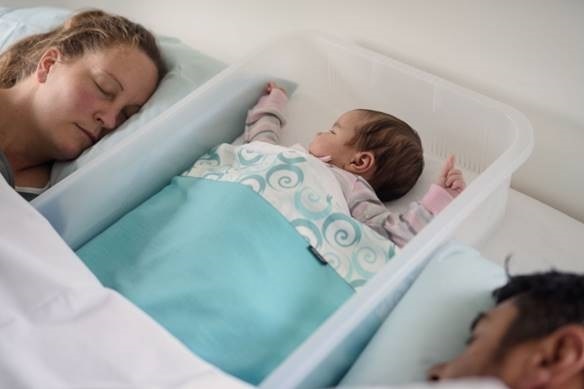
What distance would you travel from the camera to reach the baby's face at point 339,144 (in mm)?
1097

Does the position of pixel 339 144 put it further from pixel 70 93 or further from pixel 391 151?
pixel 70 93

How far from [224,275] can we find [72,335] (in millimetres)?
233

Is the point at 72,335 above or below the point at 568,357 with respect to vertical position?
below

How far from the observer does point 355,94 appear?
124 centimetres

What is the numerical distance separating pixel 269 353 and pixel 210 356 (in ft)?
0.24

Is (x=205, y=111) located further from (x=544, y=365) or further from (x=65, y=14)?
(x=544, y=365)

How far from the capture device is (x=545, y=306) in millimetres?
632

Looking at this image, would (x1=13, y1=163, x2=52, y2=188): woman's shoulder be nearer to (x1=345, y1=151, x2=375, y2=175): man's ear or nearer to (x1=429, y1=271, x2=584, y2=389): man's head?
(x1=345, y1=151, x2=375, y2=175): man's ear

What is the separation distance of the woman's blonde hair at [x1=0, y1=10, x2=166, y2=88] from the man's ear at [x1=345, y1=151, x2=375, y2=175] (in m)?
0.46

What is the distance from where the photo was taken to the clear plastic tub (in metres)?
0.81

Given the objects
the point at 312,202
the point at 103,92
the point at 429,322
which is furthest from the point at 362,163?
the point at 103,92

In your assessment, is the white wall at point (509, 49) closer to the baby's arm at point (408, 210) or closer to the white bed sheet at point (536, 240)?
the white bed sheet at point (536, 240)

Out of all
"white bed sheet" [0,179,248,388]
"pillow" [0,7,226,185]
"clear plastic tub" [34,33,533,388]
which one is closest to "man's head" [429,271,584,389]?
"clear plastic tub" [34,33,533,388]

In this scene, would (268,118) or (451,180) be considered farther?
(268,118)
